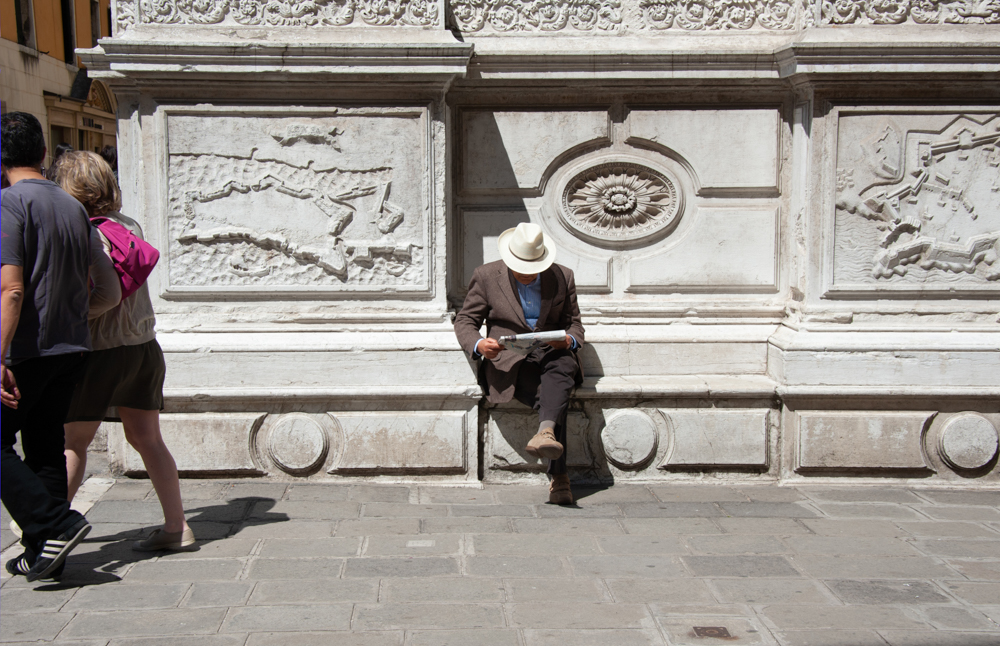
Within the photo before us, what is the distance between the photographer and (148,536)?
3.96 metres

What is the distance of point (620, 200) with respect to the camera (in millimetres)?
5156

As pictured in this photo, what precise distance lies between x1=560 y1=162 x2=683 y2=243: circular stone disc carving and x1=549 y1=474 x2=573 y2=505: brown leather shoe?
1398 millimetres

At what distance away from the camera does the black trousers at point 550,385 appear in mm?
4547

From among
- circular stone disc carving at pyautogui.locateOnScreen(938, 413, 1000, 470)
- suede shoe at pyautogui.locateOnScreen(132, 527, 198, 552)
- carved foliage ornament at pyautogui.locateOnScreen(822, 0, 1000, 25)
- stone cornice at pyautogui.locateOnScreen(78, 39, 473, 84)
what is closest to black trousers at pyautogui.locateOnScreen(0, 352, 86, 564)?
suede shoe at pyautogui.locateOnScreen(132, 527, 198, 552)

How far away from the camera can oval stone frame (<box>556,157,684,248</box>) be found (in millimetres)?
5152

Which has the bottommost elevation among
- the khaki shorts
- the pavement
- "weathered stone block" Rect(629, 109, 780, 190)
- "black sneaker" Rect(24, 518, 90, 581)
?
the pavement

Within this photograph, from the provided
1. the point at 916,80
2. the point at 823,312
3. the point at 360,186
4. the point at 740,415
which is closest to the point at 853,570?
the point at 740,415

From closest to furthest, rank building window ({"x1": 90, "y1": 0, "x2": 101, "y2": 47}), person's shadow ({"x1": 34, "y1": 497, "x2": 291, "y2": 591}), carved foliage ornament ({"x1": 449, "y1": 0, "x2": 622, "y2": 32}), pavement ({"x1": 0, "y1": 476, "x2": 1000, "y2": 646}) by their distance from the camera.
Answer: pavement ({"x1": 0, "y1": 476, "x2": 1000, "y2": 646}), person's shadow ({"x1": 34, "y1": 497, "x2": 291, "y2": 591}), carved foliage ornament ({"x1": 449, "y1": 0, "x2": 622, "y2": 32}), building window ({"x1": 90, "y1": 0, "x2": 101, "y2": 47})

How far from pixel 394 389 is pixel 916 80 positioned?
3.12m

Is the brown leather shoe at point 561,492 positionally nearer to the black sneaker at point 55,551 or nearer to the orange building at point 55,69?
the black sneaker at point 55,551

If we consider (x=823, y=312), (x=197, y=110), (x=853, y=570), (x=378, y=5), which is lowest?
(x=853, y=570)

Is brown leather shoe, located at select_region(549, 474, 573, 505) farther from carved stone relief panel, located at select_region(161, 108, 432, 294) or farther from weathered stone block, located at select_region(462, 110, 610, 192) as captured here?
weathered stone block, located at select_region(462, 110, 610, 192)

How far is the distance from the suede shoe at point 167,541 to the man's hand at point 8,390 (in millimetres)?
852

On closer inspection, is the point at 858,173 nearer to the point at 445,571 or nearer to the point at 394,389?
the point at 394,389
